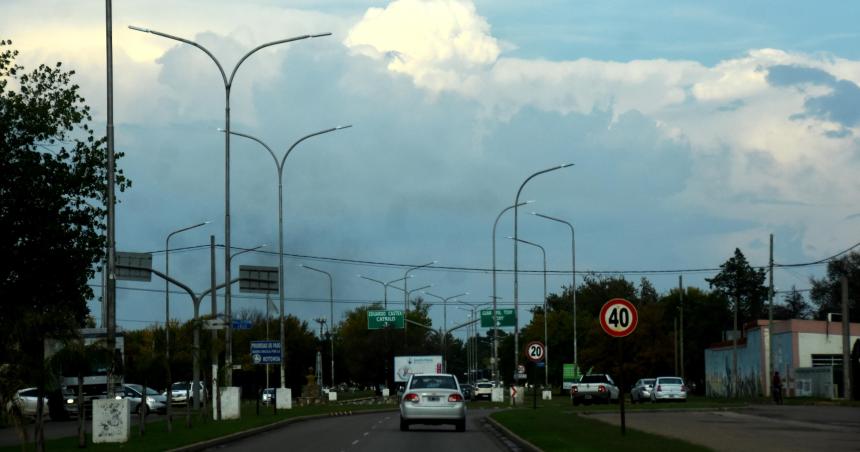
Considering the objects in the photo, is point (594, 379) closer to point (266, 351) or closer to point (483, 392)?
point (483, 392)

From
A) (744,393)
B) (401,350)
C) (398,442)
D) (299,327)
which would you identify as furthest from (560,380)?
(398,442)

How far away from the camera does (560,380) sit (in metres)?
140

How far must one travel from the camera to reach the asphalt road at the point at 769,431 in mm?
27281

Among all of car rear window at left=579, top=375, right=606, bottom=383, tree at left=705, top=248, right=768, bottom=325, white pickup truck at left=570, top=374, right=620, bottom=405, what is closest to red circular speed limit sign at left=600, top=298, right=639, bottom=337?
white pickup truck at left=570, top=374, right=620, bottom=405

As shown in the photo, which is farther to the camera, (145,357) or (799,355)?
(799,355)

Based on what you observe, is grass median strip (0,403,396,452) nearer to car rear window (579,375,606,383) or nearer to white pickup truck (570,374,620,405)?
white pickup truck (570,374,620,405)

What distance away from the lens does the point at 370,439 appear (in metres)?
33.3

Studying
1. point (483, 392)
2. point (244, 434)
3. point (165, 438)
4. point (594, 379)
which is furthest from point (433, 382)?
point (483, 392)

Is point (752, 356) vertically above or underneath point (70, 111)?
underneath

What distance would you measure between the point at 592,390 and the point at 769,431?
35656 mm

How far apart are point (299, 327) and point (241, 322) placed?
78798mm

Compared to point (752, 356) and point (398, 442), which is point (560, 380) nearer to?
point (752, 356)

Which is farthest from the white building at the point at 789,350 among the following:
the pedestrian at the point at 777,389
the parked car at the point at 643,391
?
the pedestrian at the point at 777,389

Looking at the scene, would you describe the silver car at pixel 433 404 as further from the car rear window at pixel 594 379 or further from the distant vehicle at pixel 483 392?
the distant vehicle at pixel 483 392
